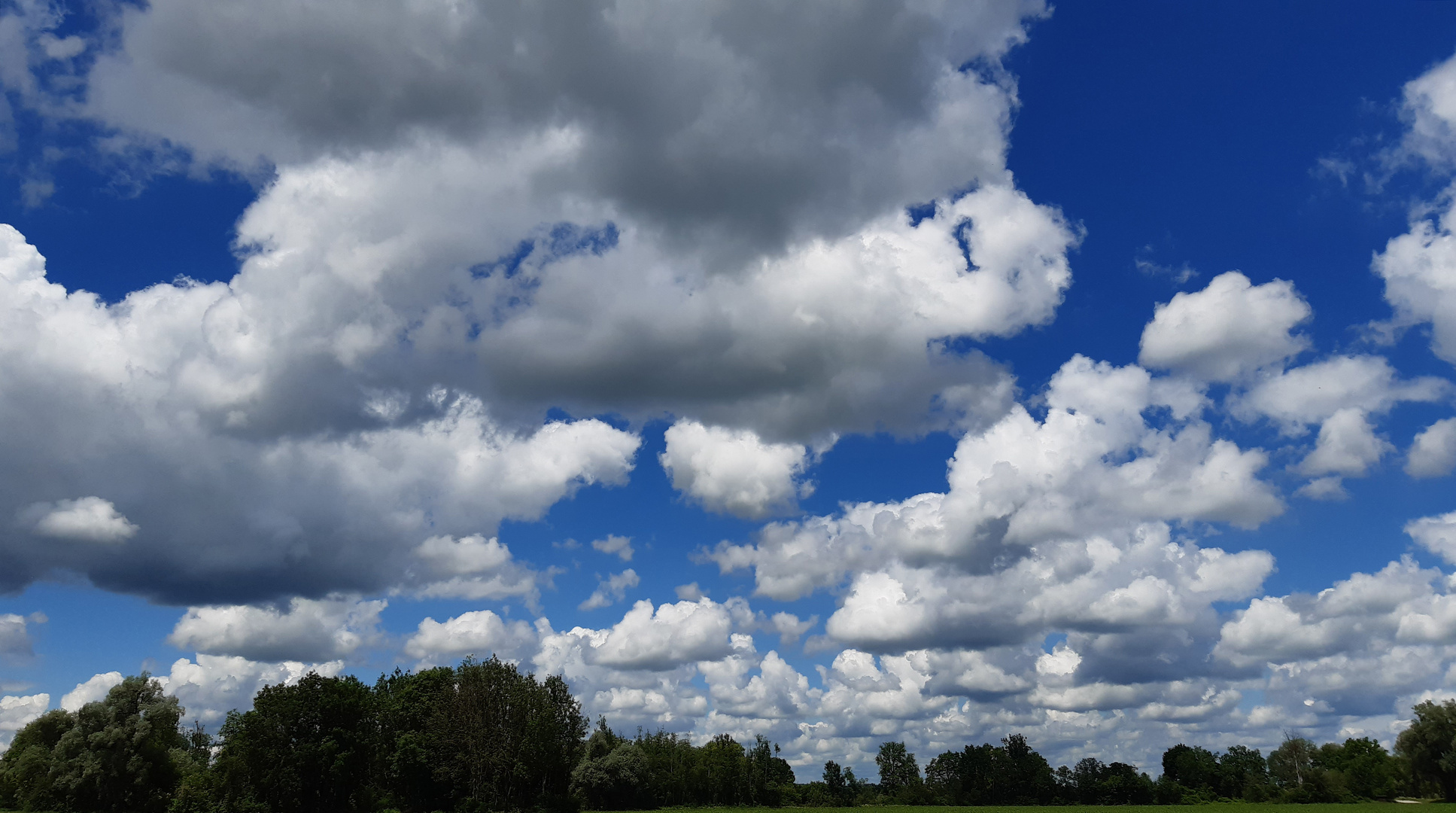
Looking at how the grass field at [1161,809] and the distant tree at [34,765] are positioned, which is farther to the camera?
the grass field at [1161,809]

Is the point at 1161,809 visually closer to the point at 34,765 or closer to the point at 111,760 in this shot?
the point at 111,760

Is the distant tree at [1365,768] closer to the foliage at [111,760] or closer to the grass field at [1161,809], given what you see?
the grass field at [1161,809]

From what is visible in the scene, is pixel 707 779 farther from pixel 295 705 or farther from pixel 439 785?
pixel 295 705

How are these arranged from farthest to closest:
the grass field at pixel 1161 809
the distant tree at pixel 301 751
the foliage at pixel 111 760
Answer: the grass field at pixel 1161 809, the foliage at pixel 111 760, the distant tree at pixel 301 751

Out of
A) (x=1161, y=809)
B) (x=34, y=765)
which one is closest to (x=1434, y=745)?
(x=1161, y=809)

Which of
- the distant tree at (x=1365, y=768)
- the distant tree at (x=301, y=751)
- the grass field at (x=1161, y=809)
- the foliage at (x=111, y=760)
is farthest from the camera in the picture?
the distant tree at (x=1365, y=768)

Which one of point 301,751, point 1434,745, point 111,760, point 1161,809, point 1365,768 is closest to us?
point 301,751

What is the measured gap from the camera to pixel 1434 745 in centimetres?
11981

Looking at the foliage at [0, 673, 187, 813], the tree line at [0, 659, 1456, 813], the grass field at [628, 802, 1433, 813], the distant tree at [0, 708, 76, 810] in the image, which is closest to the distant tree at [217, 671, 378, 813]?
the tree line at [0, 659, 1456, 813]

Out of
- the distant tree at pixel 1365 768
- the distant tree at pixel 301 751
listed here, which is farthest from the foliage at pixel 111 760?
the distant tree at pixel 1365 768

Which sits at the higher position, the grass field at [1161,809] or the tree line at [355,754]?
the tree line at [355,754]

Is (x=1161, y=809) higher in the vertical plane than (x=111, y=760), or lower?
lower

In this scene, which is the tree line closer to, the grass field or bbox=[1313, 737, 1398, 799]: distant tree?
the grass field

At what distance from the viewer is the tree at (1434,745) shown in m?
118
